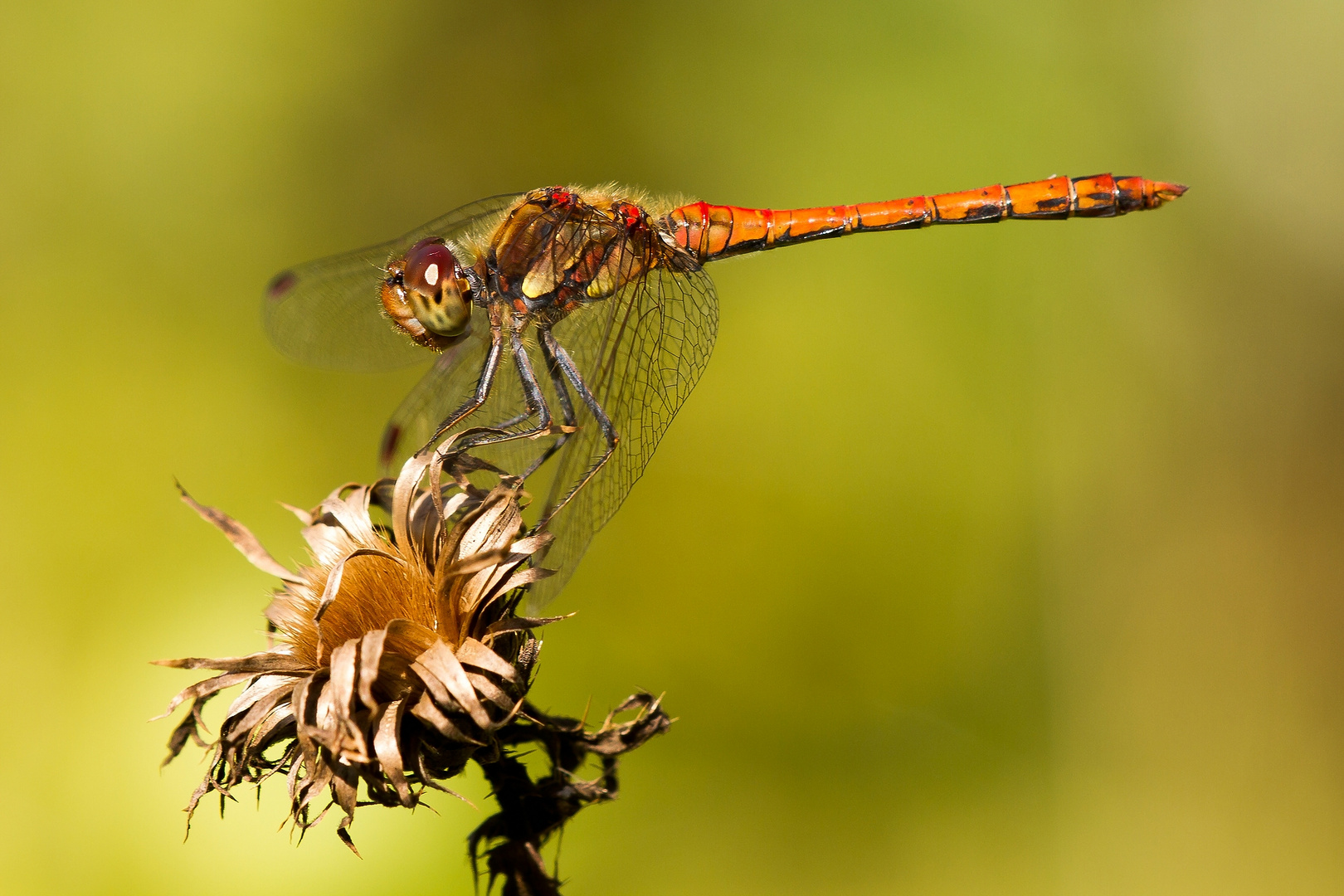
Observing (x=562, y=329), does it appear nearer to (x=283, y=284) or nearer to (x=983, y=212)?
(x=283, y=284)

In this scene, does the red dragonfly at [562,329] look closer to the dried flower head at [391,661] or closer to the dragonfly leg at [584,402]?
the dragonfly leg at [584,402]

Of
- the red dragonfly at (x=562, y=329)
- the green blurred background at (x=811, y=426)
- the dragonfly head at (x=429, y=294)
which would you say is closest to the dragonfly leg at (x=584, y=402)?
the red dragonfly at (x=562, y=329)

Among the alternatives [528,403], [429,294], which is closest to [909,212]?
[528,403]

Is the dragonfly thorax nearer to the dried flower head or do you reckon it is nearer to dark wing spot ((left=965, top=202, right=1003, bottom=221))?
the dried flower head

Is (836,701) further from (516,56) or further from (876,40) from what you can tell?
(516,56)

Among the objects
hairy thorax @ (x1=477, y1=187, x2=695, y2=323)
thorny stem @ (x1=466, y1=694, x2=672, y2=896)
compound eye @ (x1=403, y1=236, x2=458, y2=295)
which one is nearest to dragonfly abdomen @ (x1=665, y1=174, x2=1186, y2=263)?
hairy thorax @ (x1=477, y1=187, x2=695, y2=323)
